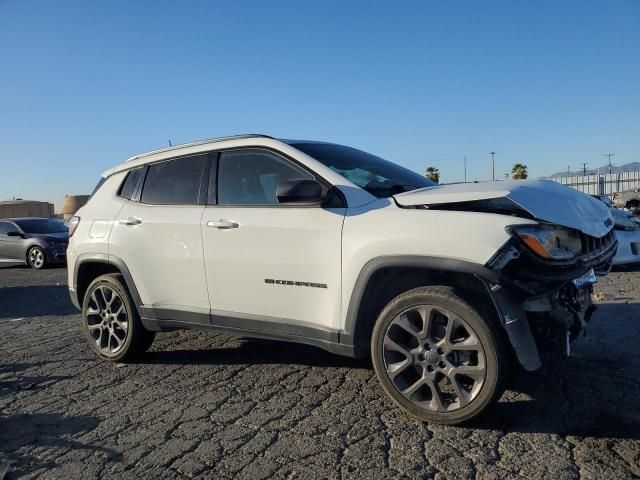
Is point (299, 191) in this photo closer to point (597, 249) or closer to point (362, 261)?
point (362, 261)

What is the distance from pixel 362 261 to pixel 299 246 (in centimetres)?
49

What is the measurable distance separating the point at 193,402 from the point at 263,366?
84cm

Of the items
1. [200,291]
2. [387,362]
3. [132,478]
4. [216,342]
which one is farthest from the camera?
[216,342]

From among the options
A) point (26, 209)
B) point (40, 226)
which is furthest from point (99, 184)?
point (26, 209)

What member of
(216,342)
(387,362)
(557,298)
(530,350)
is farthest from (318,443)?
(216,342)

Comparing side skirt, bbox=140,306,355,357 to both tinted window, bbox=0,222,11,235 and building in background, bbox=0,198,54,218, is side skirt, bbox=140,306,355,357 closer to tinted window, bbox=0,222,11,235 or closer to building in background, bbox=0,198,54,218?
tinted window, bbox=0,222,11,235

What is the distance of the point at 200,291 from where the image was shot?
413 centimetres

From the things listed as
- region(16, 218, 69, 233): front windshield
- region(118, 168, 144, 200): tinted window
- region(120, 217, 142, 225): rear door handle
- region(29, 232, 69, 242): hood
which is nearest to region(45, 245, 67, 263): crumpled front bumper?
region(29, 232, 69, 242): hood

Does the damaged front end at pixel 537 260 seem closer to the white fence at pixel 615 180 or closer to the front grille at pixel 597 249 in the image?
the front grille at pixel 597 249

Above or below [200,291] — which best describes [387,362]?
below

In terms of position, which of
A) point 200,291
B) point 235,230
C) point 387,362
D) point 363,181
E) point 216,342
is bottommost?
point 216,342

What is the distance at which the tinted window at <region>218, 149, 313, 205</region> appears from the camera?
390cm

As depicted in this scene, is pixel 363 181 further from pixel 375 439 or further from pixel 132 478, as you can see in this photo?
pixel 132 478

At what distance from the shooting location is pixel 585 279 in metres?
3.12
